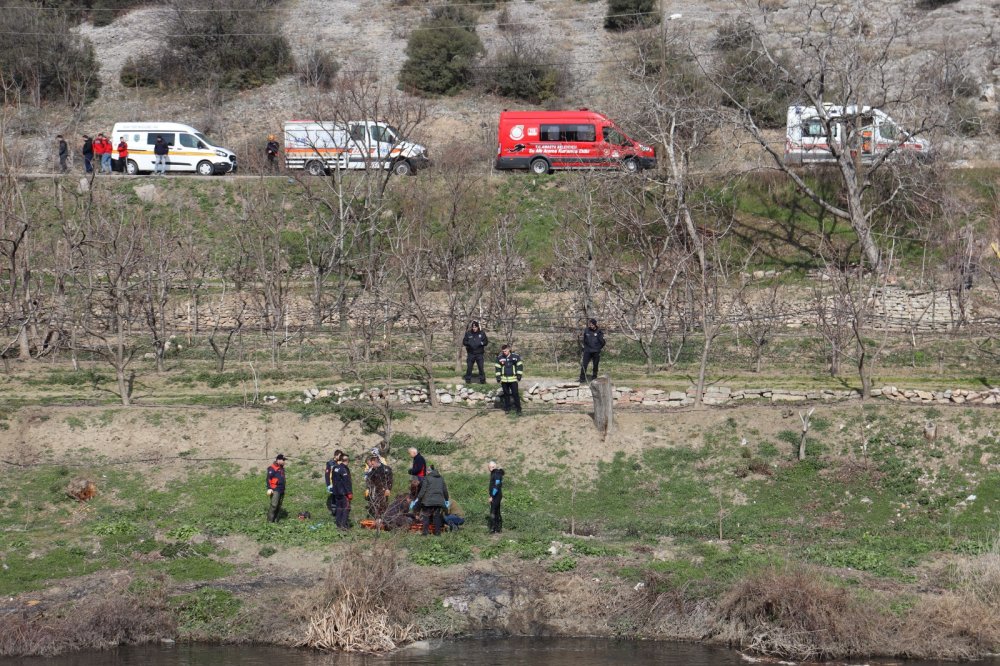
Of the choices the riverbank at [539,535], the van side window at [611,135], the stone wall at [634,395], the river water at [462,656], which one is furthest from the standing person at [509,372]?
the van side window at [611,135]

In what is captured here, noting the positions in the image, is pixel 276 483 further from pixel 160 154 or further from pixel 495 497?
pixel 160 154

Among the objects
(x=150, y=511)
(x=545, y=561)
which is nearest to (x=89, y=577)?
(x=150, y=511)

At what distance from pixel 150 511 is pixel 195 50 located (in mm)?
41715

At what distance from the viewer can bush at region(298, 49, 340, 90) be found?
5597 centimetres

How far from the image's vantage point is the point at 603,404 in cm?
2397

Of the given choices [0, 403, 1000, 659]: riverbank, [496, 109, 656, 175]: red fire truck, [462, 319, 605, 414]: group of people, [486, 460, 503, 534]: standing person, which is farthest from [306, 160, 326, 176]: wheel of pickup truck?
[486, 460, 503, 534]: standing person

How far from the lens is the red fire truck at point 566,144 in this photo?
135ft

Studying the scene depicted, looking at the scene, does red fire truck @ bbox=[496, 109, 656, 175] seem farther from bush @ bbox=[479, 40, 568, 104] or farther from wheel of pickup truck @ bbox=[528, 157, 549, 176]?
bush @ bbox=[479, 40, 568, 104]

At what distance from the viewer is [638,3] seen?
6125cm

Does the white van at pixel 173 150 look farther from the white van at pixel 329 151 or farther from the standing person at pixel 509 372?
the standing person at pixel 509 372

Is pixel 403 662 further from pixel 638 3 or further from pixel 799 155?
pixel 638 3

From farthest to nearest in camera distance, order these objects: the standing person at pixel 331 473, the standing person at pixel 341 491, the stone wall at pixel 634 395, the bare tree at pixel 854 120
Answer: the bare tree at pixel 854 120 < the stone wall at pixel 634 395 < the standing person at pixel 331 473 < the standing person at pixel 341 491

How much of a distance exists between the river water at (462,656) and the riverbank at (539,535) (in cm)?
25

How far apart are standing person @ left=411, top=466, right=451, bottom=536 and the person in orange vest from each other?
88.3ft
